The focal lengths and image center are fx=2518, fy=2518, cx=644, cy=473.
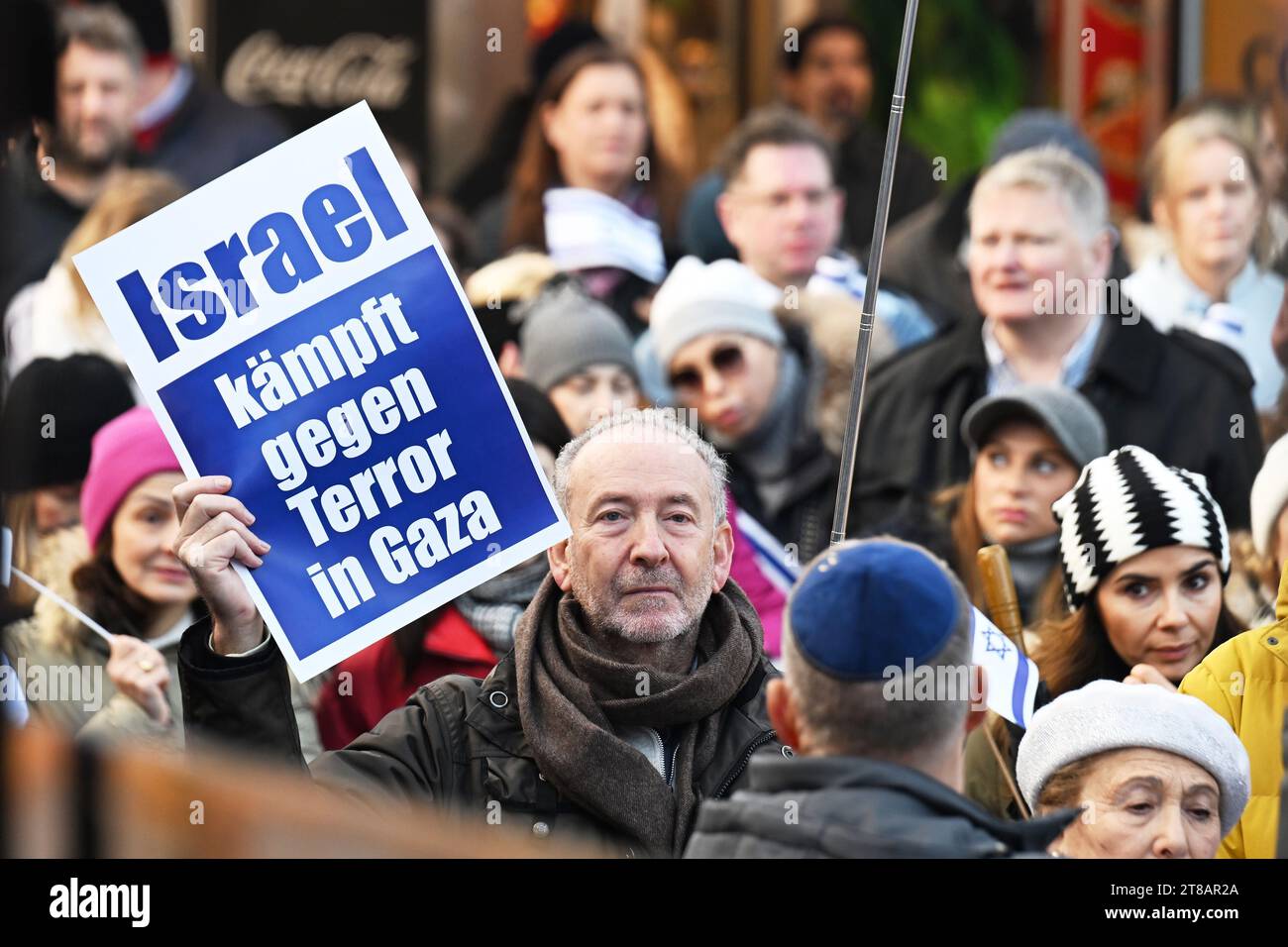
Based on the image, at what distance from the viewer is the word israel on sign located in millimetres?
4582

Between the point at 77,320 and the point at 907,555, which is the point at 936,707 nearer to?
the point at 907,555

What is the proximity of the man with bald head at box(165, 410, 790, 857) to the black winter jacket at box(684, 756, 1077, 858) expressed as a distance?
2.15 feet

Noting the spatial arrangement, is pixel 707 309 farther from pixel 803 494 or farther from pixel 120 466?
pixel 120 466

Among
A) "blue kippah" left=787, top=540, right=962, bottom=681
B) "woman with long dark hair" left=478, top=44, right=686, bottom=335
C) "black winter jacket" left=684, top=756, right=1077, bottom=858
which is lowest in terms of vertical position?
"black winter jacket" left=684, top=756, right=1077, bottom=858

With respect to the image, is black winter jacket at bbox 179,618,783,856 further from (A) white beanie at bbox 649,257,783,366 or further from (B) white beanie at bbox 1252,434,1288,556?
(A) white beanie at bbox 649,257,783,366

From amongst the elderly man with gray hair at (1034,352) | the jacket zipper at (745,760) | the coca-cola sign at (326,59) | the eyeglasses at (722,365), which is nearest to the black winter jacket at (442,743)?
the jacket zipper at (745,760)

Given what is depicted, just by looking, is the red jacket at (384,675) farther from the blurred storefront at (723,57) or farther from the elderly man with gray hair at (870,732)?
the blurred storefront at (723,57)

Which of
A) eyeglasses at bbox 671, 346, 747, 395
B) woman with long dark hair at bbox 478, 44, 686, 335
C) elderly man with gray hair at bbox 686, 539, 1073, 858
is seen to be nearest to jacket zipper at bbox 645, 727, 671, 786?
elderly man with gray hair at bbox 686, 539, 1073, 858

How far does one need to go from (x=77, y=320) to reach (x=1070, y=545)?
2890mm

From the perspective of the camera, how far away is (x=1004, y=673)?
15.2 feet

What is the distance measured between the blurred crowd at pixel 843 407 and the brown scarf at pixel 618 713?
0.16 ft

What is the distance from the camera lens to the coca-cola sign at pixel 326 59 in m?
10.4

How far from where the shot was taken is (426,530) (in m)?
4.36
